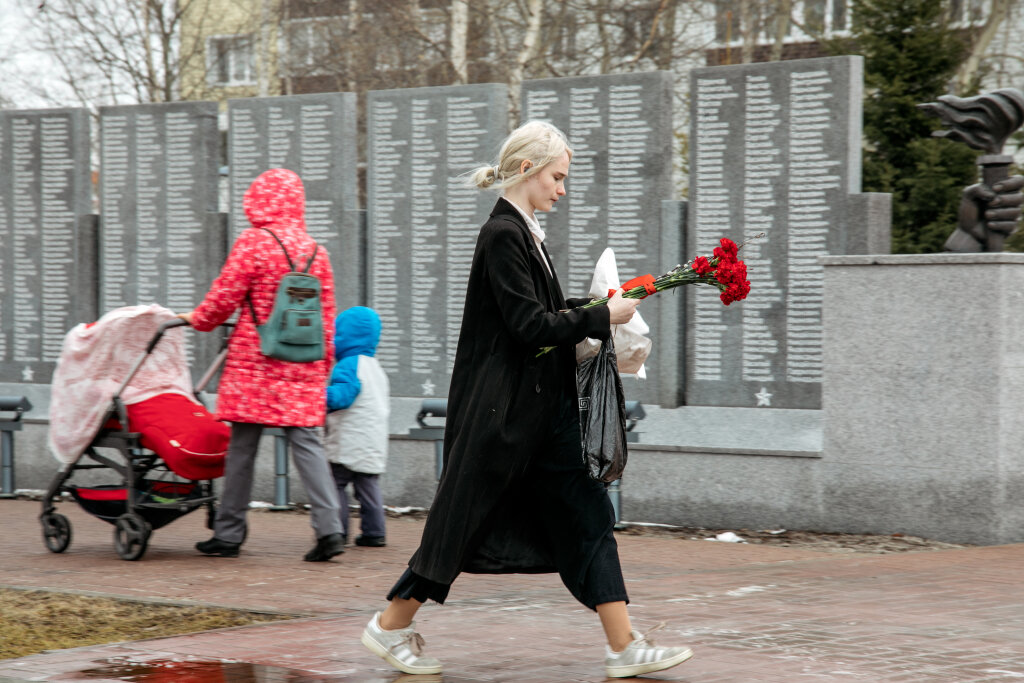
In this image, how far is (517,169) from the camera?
4.88 metres

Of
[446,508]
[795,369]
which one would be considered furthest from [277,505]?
[446,508]

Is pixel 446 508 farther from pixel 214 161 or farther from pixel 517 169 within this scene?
pixel 214 161

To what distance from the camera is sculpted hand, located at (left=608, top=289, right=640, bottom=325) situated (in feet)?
15.6

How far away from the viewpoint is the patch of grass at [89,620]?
5566 mm

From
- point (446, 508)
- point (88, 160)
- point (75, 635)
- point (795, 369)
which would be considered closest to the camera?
point (446, 508)

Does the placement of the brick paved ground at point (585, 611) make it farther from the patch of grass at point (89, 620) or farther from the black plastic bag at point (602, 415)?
the black plastic bag at point (602, 415)

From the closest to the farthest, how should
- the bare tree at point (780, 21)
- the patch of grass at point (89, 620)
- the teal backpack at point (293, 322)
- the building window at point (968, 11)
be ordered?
the patch of grass at point (89, 620)
the teal backpack at point (293, 322)
the bare tree at point (780, 21)
the building window at point (968, 11)

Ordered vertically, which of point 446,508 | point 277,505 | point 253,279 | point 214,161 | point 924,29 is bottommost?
point 277,505

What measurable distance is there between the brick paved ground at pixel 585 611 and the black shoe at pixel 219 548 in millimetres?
61

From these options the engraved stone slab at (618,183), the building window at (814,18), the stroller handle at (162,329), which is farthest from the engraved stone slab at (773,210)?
the building window at (814,18)

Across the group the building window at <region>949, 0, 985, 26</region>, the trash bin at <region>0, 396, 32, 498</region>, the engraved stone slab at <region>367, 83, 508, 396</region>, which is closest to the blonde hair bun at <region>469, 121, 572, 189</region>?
the engraved stone slab at <region>367, 83, 508, 396</region>

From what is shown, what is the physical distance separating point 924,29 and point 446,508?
11320 mm

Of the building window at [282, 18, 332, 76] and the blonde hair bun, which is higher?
the building window at [282, 18, 332, 76]

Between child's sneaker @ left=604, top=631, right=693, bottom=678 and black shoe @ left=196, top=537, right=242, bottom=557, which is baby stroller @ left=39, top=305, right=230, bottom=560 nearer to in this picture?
black shoe @ left=196, top=537, right=242, bottom=557
